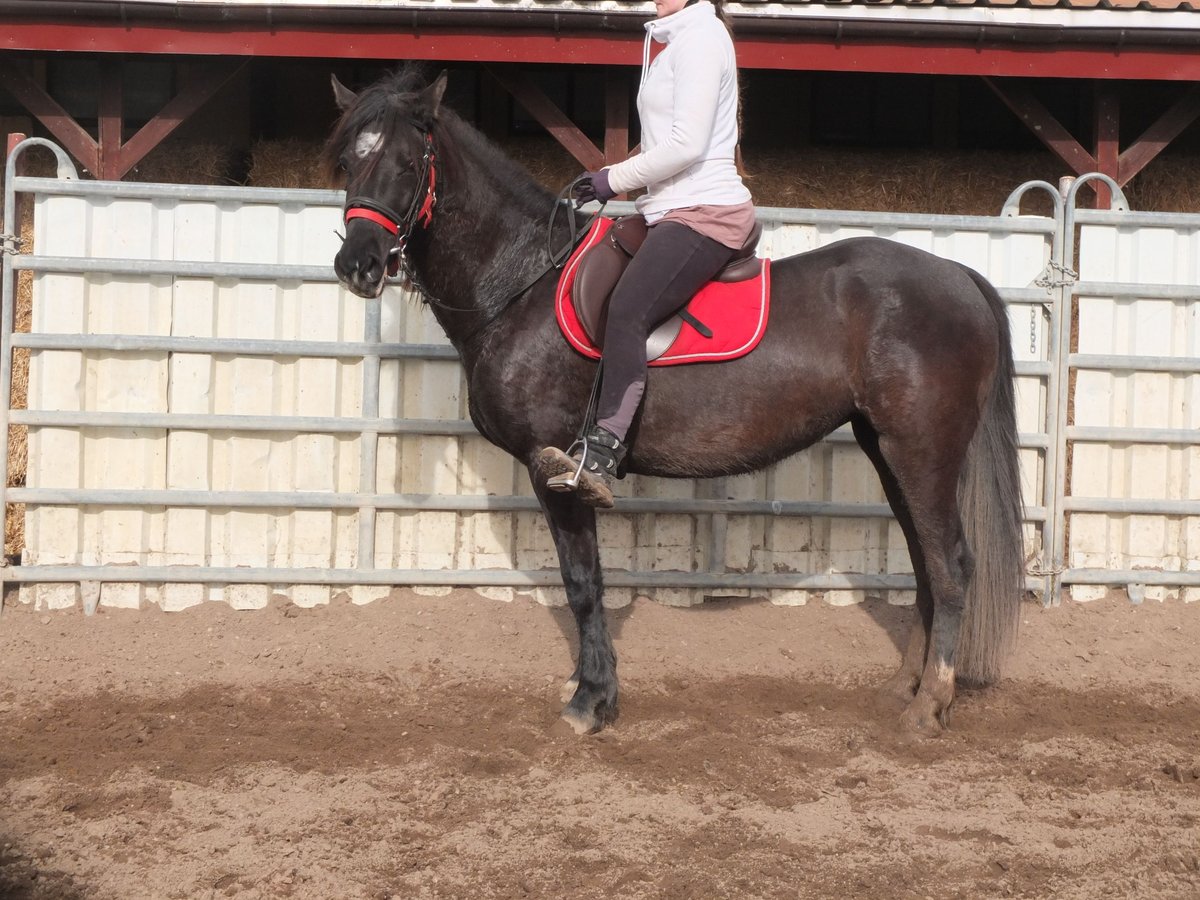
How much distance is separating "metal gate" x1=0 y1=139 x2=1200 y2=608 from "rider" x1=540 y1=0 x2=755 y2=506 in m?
1.53

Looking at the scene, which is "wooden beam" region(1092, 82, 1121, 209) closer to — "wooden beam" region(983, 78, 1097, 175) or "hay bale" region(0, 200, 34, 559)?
"wooden beam" region(983, 78, 1097, 175)

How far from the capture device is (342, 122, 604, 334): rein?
4.28m

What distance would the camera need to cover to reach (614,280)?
441 cm

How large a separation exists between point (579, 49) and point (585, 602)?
218 inches

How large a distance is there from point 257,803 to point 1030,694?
3409 millimetres

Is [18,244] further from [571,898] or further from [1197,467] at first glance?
[1197,467]

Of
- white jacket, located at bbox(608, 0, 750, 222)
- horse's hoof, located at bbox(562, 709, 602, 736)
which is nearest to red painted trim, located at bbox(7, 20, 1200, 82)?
white jacket, located at bbox(608, 0, 750, 222)

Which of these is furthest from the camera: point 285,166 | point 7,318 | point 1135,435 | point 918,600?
point 285,166

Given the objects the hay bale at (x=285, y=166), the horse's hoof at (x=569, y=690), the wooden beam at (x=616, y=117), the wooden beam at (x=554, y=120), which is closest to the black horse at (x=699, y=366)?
the horse's hoof at (x=569, y=690)

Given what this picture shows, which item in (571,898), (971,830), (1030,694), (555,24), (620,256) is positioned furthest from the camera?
(555,24)

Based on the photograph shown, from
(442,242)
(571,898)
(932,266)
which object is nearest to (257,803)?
(571,898)

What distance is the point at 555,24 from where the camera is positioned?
863 centimetres

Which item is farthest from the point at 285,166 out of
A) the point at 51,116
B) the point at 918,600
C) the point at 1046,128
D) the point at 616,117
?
the point at 918,600

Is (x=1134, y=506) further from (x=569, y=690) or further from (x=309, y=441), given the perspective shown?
(x=309, y=441)
